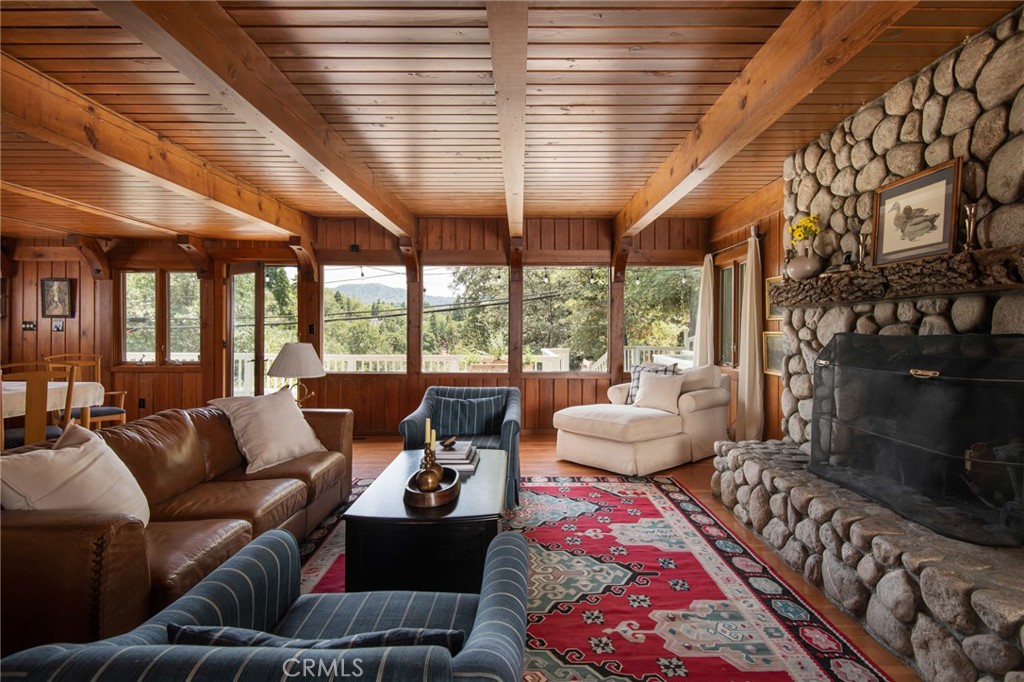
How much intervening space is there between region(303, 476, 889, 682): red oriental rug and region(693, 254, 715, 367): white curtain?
2.64 metres

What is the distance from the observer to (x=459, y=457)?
3.17 m

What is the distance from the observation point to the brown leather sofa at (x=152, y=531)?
1.62m

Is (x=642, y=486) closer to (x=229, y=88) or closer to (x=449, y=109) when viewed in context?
(x=449, y=109)

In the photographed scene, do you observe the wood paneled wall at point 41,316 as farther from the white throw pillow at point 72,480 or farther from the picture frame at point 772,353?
the picture frame at point 772,353

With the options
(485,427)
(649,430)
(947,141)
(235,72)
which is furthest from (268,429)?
(947,141)

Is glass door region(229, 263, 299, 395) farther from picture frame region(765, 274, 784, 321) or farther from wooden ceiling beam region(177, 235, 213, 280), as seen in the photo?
picture frame region(765, 274, 784, 321)

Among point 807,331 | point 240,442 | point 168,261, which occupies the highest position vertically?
point 168,261

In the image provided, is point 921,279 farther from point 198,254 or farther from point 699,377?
point 198,254

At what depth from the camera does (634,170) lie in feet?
14.1

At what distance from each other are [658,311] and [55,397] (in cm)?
619

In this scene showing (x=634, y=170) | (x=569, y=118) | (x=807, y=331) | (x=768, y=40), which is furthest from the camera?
(x=634, y=170)

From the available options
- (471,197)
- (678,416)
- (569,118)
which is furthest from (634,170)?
(678,416)

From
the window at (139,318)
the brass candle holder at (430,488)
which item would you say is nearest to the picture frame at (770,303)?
the brass candle holder at (430,488)

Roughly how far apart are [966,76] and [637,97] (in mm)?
1433
